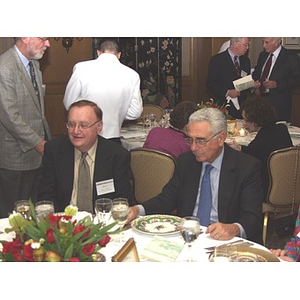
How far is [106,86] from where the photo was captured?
3996mm

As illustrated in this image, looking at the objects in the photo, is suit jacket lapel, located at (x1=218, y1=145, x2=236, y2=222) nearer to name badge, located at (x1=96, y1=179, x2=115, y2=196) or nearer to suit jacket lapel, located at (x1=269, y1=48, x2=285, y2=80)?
name badge, located at (x1=96, y1=179, x2=115, y2=196)

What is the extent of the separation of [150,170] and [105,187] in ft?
2.64

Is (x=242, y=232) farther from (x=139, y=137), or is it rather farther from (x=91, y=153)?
(x=139, y=137)

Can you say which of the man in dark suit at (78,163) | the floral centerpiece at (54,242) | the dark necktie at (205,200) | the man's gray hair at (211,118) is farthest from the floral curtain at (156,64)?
the floral centerpiece at (54,242)

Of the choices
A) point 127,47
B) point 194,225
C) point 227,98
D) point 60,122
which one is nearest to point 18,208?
point 194,225

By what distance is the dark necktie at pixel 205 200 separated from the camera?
2.55m

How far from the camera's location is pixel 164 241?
199 cm

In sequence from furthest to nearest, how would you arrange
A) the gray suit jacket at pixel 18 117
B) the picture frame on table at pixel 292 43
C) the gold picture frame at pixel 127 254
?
the picture frame on table at pixel 292 43, the gray suit jacket at pixel 18 117, the gold picture frame at pixel 127 254

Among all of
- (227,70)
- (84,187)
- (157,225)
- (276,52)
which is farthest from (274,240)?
(227,70)

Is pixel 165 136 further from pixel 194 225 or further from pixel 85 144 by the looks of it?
pixel 194 225

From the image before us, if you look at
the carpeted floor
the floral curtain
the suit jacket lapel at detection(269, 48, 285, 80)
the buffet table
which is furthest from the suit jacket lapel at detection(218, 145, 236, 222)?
the floral curtain

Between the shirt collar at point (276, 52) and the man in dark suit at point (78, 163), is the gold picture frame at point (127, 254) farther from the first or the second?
the shirt collar at point (276, 52)

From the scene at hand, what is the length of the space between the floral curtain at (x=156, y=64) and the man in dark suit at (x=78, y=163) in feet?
18.6

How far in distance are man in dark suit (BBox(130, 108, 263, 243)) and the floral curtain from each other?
5920 millimetres
